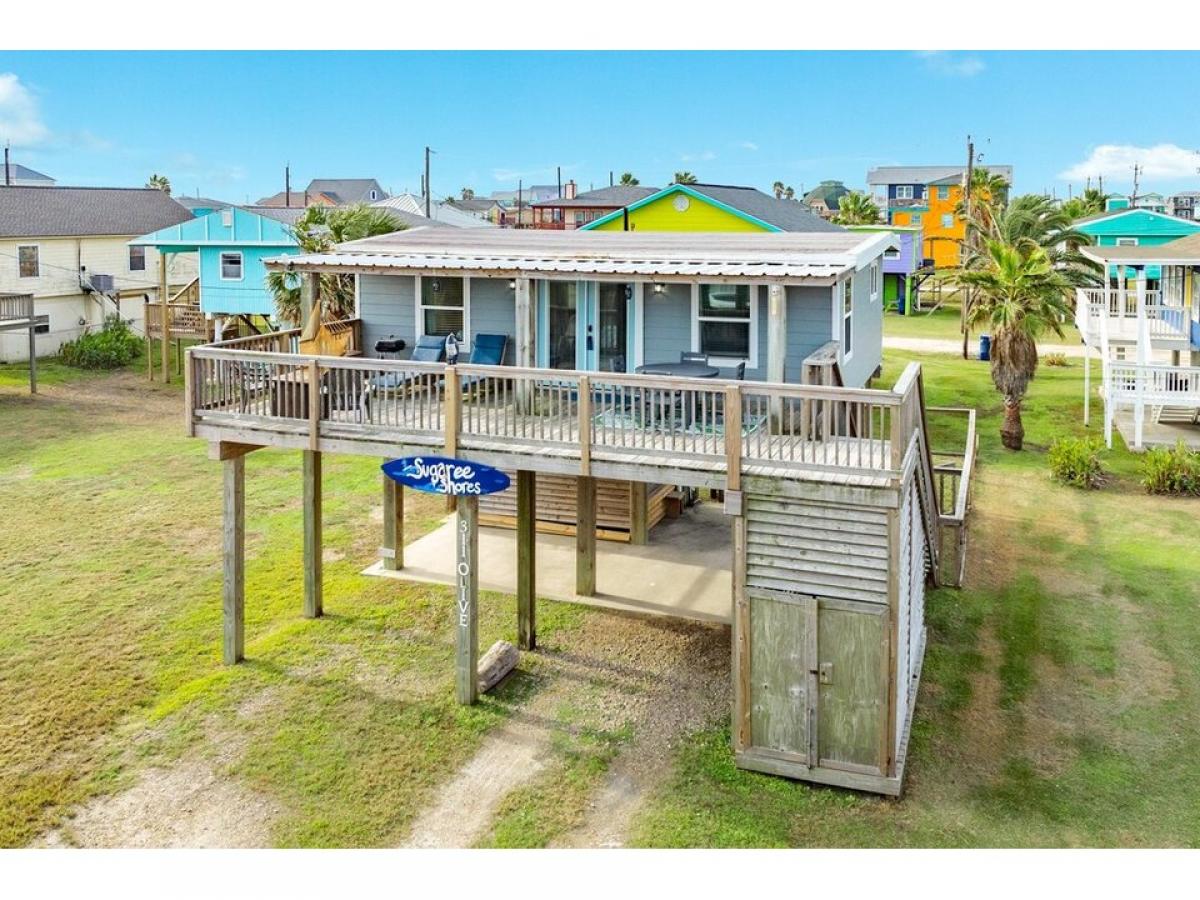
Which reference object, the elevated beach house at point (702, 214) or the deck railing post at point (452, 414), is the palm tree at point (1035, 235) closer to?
the elevated beach house at point (702, 214)

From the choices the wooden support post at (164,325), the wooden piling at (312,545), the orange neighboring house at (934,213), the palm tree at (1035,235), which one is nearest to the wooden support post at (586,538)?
the wooden piling at (312,545)

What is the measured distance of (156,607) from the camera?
1546cm

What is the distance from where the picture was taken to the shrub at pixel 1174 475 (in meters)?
21.0

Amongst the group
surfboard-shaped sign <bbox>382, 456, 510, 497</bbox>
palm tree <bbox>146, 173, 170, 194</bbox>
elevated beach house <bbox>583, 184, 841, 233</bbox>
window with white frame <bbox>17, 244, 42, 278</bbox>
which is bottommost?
surfboard-shaped sign <bbox>382, 456, 510, 497</bbox>

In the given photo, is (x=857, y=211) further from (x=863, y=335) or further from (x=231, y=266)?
(x=863, y=335)

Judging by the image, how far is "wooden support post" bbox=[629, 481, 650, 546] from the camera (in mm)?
17828

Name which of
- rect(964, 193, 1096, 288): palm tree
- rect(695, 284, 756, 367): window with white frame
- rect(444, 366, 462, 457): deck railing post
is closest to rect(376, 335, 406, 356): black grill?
rect(444, 366, 462, 457): deck railing post

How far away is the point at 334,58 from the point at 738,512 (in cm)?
12029

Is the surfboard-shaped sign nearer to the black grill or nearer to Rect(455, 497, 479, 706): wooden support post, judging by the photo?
Rect(455, 497, 479, 706): wooden support post

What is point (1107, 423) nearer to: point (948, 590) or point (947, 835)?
point (948, 590)

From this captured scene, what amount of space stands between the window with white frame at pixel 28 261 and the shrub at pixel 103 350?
2656 mm

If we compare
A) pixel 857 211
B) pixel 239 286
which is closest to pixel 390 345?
pixel 239 286

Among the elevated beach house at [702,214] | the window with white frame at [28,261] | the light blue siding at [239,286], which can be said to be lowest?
the light blue siding at [239,286]

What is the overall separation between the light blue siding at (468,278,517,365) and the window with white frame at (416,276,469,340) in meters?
0.15
